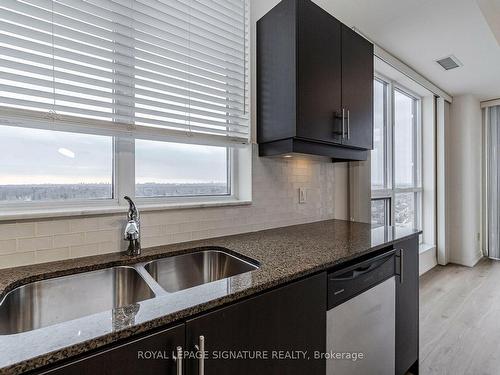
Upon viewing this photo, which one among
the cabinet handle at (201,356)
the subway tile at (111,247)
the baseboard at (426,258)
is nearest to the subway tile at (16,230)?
the subway tile at (111,247)

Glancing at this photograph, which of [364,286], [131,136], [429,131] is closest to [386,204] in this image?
[429,131]

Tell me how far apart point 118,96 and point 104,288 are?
0.83 metres

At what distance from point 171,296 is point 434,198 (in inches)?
166

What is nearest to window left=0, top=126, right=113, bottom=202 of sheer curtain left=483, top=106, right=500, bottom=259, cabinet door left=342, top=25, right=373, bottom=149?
cabinet door left=342, top=25, right=373, bottom=149

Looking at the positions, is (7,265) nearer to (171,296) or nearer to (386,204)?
(171,296)

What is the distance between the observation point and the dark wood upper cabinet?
1.52 meters

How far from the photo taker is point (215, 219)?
1631 mm

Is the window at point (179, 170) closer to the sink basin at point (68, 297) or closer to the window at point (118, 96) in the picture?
the window at point (118, 96)

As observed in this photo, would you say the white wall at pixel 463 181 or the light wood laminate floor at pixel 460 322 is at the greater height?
the white wall at pixel 463 181

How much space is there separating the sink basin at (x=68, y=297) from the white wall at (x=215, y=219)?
160 mm

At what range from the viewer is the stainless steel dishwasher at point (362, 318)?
120 cm

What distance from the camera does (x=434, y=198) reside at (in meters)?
3.96

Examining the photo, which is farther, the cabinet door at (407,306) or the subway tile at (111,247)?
the cabinet door at (407,306)

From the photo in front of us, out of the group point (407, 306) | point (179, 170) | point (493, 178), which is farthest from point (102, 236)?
point (493, 178)
